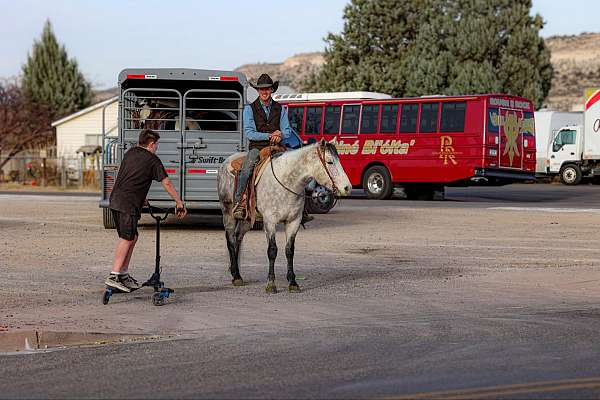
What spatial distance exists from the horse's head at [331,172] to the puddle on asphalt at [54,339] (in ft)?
13.4

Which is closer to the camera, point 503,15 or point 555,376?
point 555,376

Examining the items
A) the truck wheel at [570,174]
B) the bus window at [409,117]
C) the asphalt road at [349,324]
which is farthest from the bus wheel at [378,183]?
the asphalt road at [349,324]

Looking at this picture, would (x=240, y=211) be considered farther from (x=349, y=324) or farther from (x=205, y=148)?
(x=205, y=148)

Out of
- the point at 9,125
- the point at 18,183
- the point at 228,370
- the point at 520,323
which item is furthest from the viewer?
the point at 9,125

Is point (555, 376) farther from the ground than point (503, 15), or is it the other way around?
point (503, 15)

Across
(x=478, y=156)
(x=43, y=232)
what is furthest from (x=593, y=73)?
(x=43, y=232)

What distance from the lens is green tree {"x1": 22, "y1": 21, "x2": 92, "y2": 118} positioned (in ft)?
298

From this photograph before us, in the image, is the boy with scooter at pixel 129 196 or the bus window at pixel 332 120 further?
the bus window at pixel 332 120

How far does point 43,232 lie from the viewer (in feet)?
79.9

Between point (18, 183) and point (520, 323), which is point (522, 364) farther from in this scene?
point (18, 183)

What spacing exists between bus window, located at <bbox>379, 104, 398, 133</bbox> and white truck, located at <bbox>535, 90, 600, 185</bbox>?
12629mm

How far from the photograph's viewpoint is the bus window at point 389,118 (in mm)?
40656

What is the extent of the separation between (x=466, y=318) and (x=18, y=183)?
48.1 metres

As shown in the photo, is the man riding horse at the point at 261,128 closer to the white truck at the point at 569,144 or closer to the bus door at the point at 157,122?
the bus door at the point at 157,122
